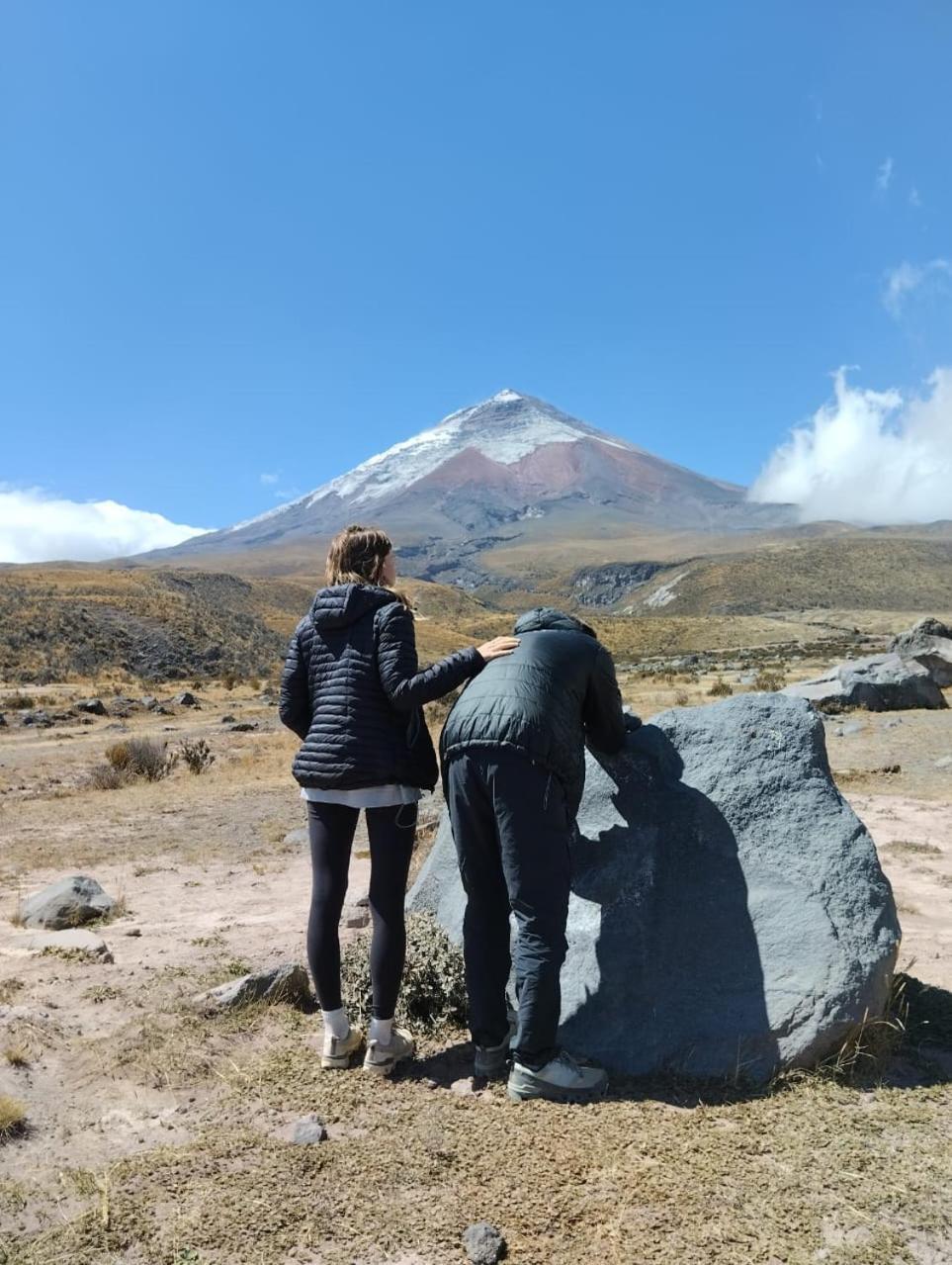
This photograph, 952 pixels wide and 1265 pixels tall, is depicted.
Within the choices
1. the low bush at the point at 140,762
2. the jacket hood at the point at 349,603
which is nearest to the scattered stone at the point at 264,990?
the jacket hood at the point at 349,603

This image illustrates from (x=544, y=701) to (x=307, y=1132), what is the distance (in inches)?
68.9

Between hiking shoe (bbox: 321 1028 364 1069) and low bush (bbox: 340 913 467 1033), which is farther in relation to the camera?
low bush (bbox: 340 913 467 1033)

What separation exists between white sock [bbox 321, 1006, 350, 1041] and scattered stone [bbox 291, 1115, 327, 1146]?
0.46 m

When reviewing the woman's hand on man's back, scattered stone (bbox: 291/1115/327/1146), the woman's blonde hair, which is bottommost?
scattered stone (bbox: 291/1115/327/1146)

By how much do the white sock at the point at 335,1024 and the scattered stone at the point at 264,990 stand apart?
80 centimetres

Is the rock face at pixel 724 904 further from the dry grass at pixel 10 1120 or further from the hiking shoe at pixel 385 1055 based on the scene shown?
the dry grass at pixel 10 1120

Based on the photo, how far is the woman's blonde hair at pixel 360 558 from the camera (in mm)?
3746

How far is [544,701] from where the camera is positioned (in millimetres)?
3391

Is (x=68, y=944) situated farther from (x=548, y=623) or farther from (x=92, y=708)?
(x=92, y=708)

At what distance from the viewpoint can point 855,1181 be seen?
9.32 ft

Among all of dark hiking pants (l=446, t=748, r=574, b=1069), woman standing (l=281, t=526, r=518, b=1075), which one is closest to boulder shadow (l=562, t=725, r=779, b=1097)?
dark hiking pants (l=446, t=748, r=574, b=1069)

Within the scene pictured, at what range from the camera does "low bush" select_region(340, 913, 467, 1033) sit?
4172 millimetres

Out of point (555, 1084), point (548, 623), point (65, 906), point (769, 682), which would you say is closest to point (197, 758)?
point (65, 906)

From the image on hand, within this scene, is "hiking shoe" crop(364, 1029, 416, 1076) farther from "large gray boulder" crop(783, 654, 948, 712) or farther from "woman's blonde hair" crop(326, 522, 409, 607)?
"large gray boulder" crop(783, 654, 948, 712)
